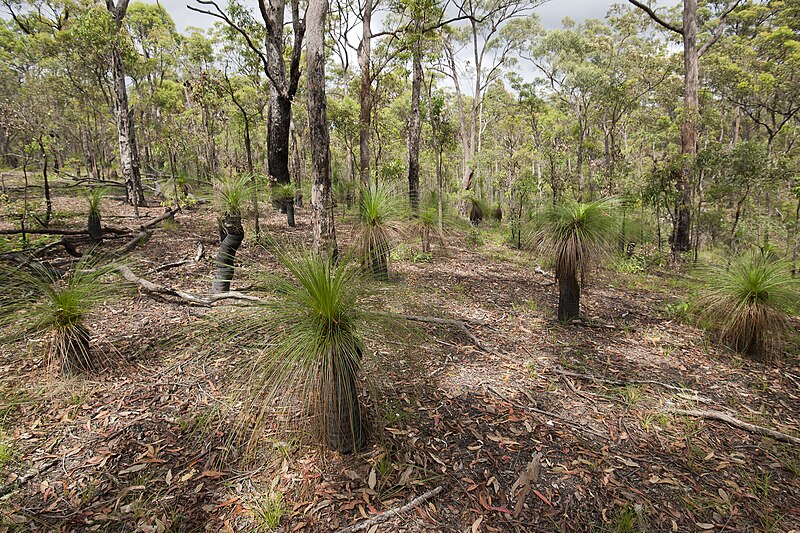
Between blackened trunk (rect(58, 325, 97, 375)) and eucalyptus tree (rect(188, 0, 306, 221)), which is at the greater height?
eucalyptus tree (rect(188, 0, 306, 221))

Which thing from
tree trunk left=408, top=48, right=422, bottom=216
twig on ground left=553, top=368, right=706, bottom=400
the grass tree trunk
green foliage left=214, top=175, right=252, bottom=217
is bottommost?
twig on ground left=553, top=368, right=706, bottom=400

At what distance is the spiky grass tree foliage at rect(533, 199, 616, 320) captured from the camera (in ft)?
11.8

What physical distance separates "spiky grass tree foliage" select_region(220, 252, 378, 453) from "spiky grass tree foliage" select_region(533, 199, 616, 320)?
8.45 feet

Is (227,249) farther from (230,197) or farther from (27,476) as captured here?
(27,476)

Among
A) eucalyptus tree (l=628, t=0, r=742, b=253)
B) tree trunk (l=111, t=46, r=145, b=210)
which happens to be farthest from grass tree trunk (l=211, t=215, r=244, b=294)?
eucalyptus tree (l=628, t=0, r=742, b=253)

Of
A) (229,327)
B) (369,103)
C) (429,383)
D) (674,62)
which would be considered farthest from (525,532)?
(674,62)

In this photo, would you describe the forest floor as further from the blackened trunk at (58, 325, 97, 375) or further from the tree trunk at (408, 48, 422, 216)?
the tree trunk at (408, 48, 422, 216)

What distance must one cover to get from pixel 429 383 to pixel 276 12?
8062mm

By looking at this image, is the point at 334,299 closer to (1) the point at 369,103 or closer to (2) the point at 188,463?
(2) the point at 188,463

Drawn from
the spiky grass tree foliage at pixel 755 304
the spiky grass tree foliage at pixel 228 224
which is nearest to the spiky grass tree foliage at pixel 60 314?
the spiky grass tree foliage at pixel 228 224

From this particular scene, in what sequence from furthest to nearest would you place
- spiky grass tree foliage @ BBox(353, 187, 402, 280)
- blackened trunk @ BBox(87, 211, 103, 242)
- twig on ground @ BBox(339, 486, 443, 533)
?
blackened trunk @ BBox(87, 211, 103, 242), spiky grass tree foliage @ BBox(353, 187, 402, 280), twig on ground @ BBox(339, 486, 443, 533)

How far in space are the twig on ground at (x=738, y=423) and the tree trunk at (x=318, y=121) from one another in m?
3.01

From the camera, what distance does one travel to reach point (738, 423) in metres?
2.39

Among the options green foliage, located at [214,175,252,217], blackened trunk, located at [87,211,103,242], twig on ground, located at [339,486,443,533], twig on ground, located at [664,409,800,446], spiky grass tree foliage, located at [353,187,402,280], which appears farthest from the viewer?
blackened trunk, located at [87,211,103,242]
